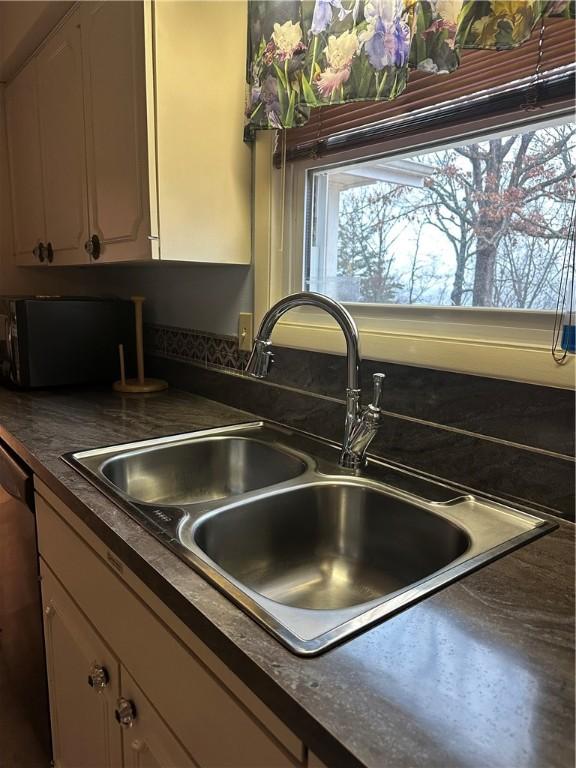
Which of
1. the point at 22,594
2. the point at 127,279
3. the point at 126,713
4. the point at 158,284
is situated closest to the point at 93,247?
the point at 158,284

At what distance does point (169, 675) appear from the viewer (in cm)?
72

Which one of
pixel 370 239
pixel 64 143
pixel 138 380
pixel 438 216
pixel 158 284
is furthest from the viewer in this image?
pixel 158 284

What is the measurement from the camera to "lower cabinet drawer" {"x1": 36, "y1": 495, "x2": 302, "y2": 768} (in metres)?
0.58

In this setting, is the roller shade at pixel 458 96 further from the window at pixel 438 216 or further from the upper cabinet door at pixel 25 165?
the upper cabinet door at pixel 25 165

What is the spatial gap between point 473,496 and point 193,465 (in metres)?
0.69

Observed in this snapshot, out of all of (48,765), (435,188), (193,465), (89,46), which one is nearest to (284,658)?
(193,465)

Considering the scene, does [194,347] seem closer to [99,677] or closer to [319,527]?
[319,527]

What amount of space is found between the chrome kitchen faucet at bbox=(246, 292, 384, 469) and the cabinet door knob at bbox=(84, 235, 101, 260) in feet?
2.82

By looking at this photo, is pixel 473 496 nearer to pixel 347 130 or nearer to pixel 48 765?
pixel 347 130

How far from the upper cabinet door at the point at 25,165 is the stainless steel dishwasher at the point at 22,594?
1.15 m

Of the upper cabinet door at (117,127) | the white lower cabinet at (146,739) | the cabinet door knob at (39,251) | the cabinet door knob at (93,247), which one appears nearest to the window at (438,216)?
the upper cabinet door at (117,127)

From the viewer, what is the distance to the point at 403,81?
3.40 ft

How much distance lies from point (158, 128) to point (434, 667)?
1317 mm

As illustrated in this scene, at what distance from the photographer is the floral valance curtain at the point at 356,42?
857 millimetres
